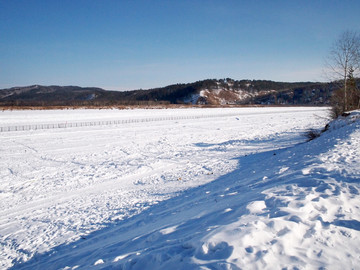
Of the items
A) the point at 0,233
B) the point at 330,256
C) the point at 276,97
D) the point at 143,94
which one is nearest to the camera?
the point at 330,256

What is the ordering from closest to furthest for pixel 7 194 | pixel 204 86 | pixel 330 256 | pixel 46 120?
pixel 330 256
pixel 7 194
pixel 46 120
pixel 204 86

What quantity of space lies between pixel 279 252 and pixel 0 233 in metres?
7.11

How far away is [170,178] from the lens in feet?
36.5

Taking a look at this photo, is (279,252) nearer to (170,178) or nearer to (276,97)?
(170,178)

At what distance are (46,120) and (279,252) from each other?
4688 centimetres

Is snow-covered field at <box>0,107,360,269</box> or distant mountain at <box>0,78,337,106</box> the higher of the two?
distant mountain at <box>0,78,337,106</box>

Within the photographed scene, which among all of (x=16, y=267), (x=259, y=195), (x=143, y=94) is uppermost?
(x=143, y=94)

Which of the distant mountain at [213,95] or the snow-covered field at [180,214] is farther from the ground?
the distant mountain at [213,95]

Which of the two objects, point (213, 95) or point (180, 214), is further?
point (213, 95)

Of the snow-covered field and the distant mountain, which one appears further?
the distant mountain

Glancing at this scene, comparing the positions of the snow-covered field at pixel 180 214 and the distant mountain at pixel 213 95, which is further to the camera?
the distant mountain at pixel 213 95

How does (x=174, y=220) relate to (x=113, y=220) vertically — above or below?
above

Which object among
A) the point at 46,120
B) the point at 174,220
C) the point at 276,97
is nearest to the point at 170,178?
the point at 174,220

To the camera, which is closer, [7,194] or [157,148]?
[7,194]
